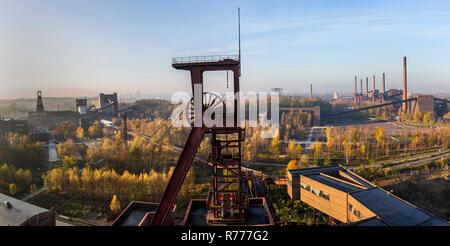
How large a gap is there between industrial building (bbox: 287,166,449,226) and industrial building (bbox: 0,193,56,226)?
25.9 ft

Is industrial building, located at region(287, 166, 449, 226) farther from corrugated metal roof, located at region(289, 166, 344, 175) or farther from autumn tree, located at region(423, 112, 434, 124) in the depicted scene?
autumn tree, located at region(423, 112, 434, 124)

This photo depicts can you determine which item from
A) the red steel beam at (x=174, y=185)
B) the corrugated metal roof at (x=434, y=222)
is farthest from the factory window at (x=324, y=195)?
the red steel beam at (x=174, y=185)

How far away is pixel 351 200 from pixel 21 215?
29.8 feet

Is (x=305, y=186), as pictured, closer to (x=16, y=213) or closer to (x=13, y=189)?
(x=16, y=213)

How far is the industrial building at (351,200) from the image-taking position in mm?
5801

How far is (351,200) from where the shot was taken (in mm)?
7082

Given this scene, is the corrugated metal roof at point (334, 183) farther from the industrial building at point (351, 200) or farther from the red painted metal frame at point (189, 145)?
the red painted metal frame at point (189, 145)

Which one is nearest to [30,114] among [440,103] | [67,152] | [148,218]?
[67,152]

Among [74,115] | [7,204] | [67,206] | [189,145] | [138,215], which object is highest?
[74,115]

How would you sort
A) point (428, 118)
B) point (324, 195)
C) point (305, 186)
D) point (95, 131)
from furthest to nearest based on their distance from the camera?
point (428, 118) → point (95, 131) → point (305, 186) → point (324, 195)

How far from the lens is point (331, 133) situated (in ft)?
68.1

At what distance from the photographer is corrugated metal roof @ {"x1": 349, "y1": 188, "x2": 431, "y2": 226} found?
578 centimetres

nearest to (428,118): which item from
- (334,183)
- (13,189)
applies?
(334,183)
